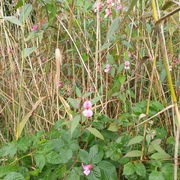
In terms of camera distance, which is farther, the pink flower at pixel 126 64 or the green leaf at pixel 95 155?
the pink flower at pixel 126 64

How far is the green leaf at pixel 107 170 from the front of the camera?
0.83 m

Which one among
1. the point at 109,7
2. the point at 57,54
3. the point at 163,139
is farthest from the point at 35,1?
the point at 163,139

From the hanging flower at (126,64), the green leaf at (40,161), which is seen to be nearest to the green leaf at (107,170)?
the green leaf at (40,161)

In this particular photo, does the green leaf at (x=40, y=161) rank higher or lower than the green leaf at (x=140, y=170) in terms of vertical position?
higher

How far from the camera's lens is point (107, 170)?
33.0 inches

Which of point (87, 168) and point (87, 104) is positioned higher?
point (87, 104)

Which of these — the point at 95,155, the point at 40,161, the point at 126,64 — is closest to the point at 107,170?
the point at 95,155

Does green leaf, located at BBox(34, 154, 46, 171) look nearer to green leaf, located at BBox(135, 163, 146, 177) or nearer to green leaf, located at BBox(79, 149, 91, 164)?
green leaf, located at BBox(79, 149, 91, 164)

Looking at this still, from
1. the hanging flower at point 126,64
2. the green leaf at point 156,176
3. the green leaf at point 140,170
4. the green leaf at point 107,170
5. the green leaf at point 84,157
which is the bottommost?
the green leaf at point 107,170

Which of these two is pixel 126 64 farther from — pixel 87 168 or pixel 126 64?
pixel 87 168

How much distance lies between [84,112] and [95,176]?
18cm

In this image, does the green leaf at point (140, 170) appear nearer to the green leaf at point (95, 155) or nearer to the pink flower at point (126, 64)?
the green leaf at point (95, 155)

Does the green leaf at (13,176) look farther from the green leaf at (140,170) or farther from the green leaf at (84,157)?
the green leaf at (140,170)

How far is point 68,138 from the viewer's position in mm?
867
